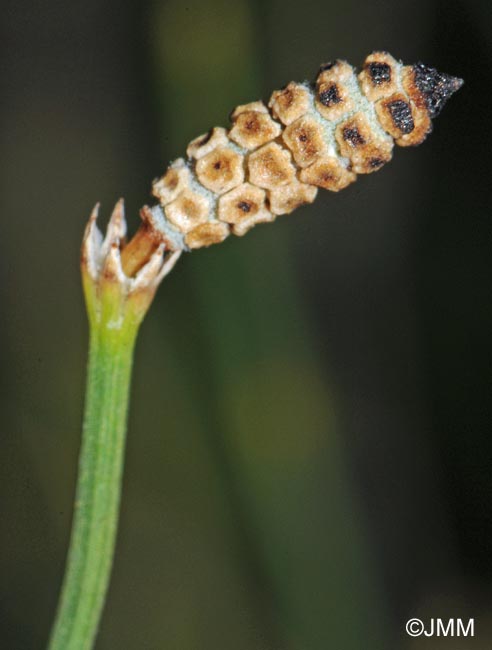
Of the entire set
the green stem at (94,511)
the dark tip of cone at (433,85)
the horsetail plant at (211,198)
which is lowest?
the green stem at (94,511)

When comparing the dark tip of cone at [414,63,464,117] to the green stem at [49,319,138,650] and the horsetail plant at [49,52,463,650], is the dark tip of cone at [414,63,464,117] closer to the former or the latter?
the horsetail plant at [49,52,463,650]

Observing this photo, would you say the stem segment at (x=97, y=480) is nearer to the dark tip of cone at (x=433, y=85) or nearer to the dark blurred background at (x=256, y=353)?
the dark tip of cone at (x=433, y=85)

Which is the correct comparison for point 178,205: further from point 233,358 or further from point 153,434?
point 153,434

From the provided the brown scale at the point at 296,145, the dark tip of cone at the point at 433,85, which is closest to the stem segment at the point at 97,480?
the brown scale at the point at 296,145

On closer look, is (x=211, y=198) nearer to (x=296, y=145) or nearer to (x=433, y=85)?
(x=296, y=145)

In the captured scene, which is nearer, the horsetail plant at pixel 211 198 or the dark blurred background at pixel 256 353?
the horsetail plant at pixel 211 198

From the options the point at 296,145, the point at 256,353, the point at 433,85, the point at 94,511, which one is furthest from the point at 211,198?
the point at 256,353

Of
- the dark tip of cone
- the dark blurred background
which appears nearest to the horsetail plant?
the dark tip of cone
